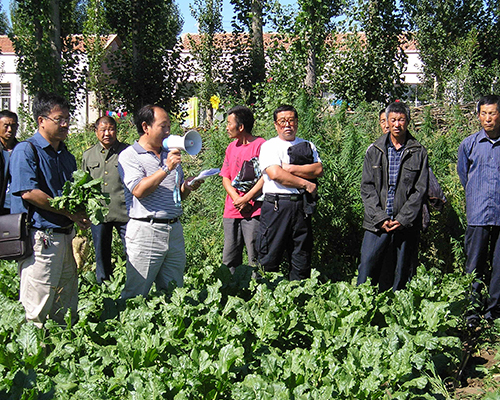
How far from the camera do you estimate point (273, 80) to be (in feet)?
28.2

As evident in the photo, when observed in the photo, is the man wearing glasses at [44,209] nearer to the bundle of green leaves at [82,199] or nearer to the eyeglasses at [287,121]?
the bundle of green leaves at [82,199]

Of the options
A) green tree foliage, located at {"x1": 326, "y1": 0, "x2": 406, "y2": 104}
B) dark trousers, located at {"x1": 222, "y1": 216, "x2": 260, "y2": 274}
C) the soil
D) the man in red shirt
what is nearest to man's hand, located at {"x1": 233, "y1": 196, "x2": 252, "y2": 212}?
the man in red shirt

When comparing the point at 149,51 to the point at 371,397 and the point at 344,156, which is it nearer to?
the point at 344,156

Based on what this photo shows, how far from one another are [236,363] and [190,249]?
3.13 m

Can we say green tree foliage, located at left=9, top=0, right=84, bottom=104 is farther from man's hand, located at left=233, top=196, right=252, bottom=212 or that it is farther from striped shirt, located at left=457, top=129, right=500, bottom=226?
striped shirt, located at left=457, top=129, right=500, bottom=226

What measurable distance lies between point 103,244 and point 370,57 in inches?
295

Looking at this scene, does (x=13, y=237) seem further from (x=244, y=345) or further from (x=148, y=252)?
(x=244, y=345)

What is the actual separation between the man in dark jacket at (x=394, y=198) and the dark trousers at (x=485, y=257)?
0.47 m

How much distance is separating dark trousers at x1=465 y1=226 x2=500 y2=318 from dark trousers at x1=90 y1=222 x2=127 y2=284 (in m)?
3.19

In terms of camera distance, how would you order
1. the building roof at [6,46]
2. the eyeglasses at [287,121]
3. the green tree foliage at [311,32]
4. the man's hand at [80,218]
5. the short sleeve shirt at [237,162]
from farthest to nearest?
the building roof at [6,46] → the green tree foliage at [311,32] → the short sleeve shirt at [237,162] → the eyeglasses at [287,121] → the man's hand at [80,218]

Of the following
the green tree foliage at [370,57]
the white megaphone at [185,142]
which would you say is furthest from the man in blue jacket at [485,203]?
the green tree foliage at [370,57]

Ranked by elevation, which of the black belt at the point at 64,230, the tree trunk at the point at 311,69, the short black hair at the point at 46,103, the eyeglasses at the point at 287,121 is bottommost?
the black belt at the point at 64,230

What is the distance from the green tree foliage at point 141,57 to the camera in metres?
14.5

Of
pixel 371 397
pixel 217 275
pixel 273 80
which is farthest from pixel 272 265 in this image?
pixel 273 80
